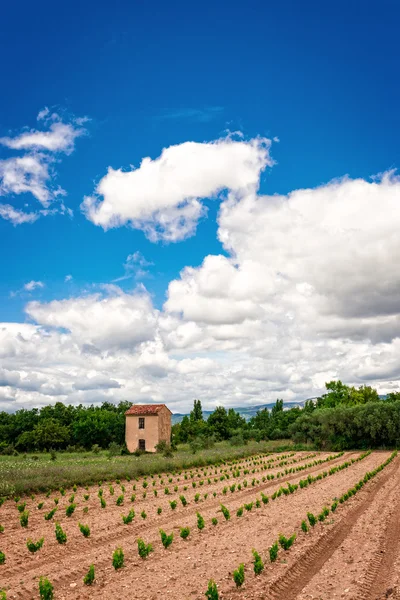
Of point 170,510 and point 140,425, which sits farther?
point 140,425

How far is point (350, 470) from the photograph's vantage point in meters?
33.0

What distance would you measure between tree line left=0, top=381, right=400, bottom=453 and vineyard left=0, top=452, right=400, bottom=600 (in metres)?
33.7

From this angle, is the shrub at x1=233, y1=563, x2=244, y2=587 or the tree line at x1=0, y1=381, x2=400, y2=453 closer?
the shrub at x1=233, y1=563, x2=244, y2=587

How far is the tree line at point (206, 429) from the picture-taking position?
55.2 metres

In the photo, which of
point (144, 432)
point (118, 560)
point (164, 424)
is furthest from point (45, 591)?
point (164, 424)

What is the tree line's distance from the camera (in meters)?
55.2

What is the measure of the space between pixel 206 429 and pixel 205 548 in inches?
2772

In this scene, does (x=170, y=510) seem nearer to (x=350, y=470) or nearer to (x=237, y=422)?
(x=350, y=470)

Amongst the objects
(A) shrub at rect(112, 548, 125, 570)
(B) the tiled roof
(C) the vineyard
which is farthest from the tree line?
(A) shrub at rect(112, 548, 125, 570)

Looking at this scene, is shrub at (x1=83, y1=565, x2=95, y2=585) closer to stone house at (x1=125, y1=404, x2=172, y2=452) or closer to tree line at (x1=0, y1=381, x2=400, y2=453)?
tree line at (x1=0, y1=381, x2=400, y2=453)

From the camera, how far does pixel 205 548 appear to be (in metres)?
12.6

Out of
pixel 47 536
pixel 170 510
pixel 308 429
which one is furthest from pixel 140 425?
pixel 47 536

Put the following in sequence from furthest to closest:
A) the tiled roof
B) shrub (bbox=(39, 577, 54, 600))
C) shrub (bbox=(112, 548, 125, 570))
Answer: the tiled roof → shrub (bbox=(112, 548, 125, 570)) → shrub (bbox=(39, 577, 54, 600))

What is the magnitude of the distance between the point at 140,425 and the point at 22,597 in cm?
4987
